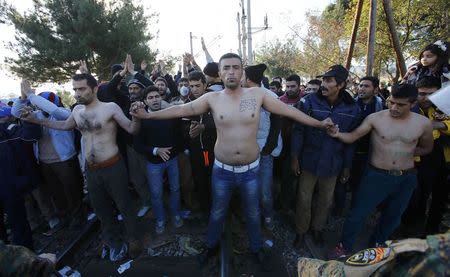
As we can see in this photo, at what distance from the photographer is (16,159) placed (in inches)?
137

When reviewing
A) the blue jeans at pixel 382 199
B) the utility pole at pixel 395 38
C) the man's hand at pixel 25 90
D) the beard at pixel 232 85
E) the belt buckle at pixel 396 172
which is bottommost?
the blue jeans at pixel 382 199

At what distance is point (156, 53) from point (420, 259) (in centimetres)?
2063

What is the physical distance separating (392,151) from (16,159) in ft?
15.0

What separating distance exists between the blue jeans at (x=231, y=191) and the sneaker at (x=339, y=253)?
1.03 meters

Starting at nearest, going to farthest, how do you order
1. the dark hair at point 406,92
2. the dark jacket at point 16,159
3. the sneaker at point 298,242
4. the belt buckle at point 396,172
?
1. the dark hair at point 406,92
2. the belt buckle at point 396,172
3. the dark jacket at point 16,159
4. the sneaker at point 298,242

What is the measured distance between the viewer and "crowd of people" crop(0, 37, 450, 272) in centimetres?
300

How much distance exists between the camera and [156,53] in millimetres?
19750

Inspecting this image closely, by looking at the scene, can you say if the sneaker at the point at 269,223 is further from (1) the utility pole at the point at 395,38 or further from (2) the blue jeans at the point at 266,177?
(1) the utility pole at the point at 395,38

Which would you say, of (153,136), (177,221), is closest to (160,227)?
(177,221)

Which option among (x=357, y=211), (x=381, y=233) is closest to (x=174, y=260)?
(x=357, y=211)

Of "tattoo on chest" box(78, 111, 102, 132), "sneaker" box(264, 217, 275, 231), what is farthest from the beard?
"sneaker" box(264, 217, 275, 231)

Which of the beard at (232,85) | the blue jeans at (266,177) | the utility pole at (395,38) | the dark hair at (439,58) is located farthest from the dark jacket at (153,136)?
the utility pole at (395,38)

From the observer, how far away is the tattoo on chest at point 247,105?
292cm

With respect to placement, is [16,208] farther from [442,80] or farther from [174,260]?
[442,80]
